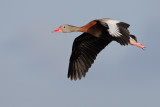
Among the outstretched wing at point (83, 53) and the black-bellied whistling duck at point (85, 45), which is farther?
the outstretched wing at point (83, 53)

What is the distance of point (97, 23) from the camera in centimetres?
1580

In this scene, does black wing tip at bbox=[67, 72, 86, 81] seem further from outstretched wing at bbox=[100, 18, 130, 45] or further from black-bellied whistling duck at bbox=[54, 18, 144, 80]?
outstretched wing at bbox=[100, 18, 130, 45]

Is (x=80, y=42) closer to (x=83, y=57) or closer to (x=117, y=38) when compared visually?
(x=83, y=57)

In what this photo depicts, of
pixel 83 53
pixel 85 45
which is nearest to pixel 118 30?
pixel 85 45

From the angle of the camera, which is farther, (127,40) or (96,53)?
(96,53)

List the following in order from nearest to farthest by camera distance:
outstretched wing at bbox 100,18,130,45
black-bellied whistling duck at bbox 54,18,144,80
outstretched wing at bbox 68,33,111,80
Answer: outstretched wing at bbox 100,18,130,45 < black-bellied whistling duck at bbox 54,18,144,80 < outstretched wing at bbox 68,33,111,80

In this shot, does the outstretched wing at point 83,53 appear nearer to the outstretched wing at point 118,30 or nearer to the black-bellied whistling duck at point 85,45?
the black-bellied whistling duck at point 85,45

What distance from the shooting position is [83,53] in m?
17.4

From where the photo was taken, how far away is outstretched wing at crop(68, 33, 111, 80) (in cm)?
1712

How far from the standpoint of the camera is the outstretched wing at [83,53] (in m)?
Answer: 17.1

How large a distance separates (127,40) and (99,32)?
5.14 feet

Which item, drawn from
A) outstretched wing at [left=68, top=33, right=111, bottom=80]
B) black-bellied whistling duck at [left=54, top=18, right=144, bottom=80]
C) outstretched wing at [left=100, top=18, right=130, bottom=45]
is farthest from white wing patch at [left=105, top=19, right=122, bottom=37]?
outstretched wing at [left=68, top=33, right=111, bottom=80]

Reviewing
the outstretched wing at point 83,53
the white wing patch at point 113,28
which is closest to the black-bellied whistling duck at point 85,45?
the outstretched wing at point 83,53

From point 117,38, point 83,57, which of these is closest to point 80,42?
point 83,57
